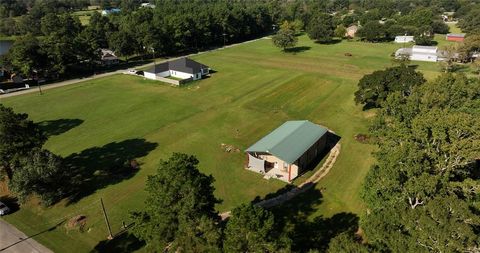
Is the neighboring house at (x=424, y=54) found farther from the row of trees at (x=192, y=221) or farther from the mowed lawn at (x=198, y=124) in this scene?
the row of trees at (x=192, y=221)

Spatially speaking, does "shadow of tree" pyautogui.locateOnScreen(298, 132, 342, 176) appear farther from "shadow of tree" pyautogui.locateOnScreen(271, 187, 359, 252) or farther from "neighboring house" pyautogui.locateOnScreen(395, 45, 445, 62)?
"neighboring house" pyautogui.locateOnScreen(395, 45, 445, 62)

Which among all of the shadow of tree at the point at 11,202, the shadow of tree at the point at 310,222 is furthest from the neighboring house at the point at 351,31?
the shadow of tree at the point at 11,202

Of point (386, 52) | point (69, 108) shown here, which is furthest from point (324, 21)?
point (69, 108)

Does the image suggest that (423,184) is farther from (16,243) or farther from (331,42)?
(331,42)

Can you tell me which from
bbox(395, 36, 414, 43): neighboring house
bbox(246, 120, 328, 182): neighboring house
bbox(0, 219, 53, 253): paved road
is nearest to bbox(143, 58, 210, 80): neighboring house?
bbox(246, 120, 328, 182): neighboring house

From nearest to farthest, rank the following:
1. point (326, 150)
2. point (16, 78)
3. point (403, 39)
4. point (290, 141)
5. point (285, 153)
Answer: point (285, 153) < point (290, 141) < point (326, 150) < point (16, 78) < point (403, 39)

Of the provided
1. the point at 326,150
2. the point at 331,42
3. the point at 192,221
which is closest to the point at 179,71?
the point at 326,150
